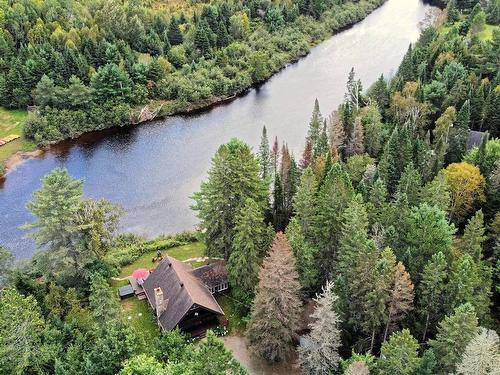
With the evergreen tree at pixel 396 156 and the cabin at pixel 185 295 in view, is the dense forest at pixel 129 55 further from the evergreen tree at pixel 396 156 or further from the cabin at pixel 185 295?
the cabin at pixel 185 295

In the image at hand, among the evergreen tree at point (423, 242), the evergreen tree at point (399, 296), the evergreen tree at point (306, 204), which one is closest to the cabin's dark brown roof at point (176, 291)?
the evergreen tree at point (306, 204)

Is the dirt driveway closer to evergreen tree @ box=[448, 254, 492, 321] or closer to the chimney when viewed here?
the chimney

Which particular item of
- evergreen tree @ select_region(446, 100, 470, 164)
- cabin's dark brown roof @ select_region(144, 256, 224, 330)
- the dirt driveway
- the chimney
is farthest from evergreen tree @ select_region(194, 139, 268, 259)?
evergreen tree @ select_region(446, 100, 470, 164)

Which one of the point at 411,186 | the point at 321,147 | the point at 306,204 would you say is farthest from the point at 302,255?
the point at 321,147

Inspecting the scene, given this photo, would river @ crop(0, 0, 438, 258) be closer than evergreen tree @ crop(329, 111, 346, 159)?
No

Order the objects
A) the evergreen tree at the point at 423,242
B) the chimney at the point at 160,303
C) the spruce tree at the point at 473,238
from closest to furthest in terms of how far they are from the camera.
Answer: the spruce tree at the point at 473,238 → the evergreen tree at the point at 423,242 → the chimney at the point at 160,303

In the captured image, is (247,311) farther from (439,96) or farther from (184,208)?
(439,96)
